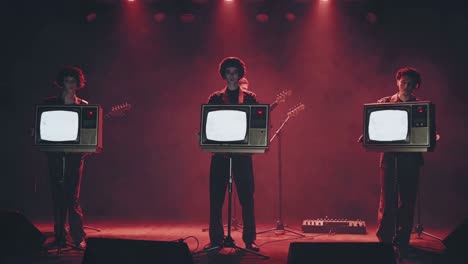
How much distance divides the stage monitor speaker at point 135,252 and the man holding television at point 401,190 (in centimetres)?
249

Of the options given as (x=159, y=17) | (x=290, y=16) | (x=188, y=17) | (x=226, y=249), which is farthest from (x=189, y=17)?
(x=226, y=249)

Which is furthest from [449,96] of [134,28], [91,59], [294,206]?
[91,59]

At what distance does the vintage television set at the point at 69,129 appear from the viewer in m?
4.61

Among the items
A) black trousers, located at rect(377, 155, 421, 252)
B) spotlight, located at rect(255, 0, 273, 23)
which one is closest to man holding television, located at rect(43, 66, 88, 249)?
black trousers, located at rect(377, 155, 421, 252)

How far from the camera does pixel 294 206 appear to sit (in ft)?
24.0

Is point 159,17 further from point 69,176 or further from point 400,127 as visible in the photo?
point 400,127

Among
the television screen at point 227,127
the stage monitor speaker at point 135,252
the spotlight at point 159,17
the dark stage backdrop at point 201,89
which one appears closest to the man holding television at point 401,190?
the television screen at point 227,127

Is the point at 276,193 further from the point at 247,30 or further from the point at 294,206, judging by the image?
the point at 247,30

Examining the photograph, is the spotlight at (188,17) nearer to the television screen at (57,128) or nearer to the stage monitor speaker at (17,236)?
the television screen at (57,128)

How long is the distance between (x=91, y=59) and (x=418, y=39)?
4.56m

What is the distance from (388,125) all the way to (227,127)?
4.54ft

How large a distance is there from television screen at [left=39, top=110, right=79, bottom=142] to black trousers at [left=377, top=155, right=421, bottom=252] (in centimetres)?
284

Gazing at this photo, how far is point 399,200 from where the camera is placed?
4.80 meters

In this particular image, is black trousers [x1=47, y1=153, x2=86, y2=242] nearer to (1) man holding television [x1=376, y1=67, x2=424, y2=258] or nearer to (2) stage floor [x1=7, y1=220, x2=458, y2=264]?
(2) stage floor [x1=7, y1=220, x2=458, y2=264]
